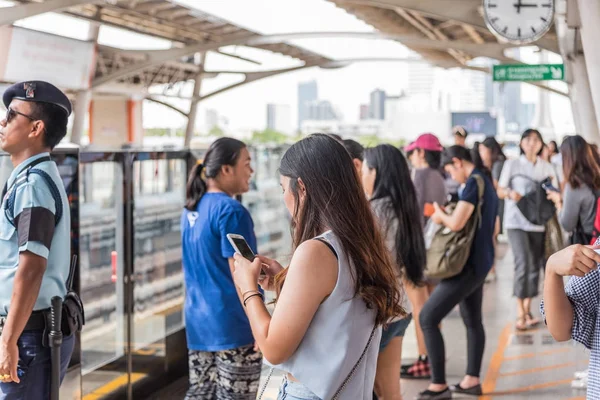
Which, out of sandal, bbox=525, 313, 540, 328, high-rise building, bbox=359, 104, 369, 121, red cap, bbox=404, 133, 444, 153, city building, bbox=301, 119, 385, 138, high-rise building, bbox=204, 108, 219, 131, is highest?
high-rise building, bbox=359, 104, 369, 121

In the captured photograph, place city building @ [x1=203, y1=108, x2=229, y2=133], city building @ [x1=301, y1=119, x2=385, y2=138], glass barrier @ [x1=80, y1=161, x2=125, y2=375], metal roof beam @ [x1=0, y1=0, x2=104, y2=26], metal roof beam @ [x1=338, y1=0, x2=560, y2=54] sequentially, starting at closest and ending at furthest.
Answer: glass barrier @ [x1=80, y1=161, x2=125, y2=375] < city building @ [x1=301, y1=119, x2=385, y2=138] < metal roof beam @ [x1=338, y1=0, x2=560, y2=54] < metal roof beam @ [x1=0, y1=0, x2=104, y2=26] < city building @ [x1=203, y1=108, x2=229, y2=133]

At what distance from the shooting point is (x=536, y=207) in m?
8.56

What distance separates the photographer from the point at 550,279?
2473 mm

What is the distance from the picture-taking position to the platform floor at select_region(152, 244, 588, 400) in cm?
639

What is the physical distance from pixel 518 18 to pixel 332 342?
1202cm

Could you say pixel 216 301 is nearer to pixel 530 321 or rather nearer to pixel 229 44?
pixel 530 321

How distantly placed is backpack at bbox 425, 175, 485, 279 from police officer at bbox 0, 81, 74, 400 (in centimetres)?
314

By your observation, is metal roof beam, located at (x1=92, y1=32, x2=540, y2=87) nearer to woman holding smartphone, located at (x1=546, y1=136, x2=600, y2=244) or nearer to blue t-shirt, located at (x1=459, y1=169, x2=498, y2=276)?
woman holding smartphone, located at (x1=546, y1=136, x2=600, y2=244)

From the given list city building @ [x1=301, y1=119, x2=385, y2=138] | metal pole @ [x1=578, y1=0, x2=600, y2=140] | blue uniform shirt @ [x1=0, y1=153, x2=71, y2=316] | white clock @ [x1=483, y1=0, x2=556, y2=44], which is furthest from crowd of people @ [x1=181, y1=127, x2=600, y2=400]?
white clock @ [x1=483, y1=0, x2=556, y2=44]

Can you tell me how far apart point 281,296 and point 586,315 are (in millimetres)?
891

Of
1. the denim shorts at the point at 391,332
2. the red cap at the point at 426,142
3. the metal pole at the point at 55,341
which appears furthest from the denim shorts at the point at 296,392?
the red cap at the point at 426,142

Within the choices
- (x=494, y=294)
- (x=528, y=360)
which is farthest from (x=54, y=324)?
(x=494, y=294)

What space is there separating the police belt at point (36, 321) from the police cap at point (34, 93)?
0.81 metres

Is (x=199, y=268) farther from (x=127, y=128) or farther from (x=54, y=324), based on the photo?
(x=127, y=128)
